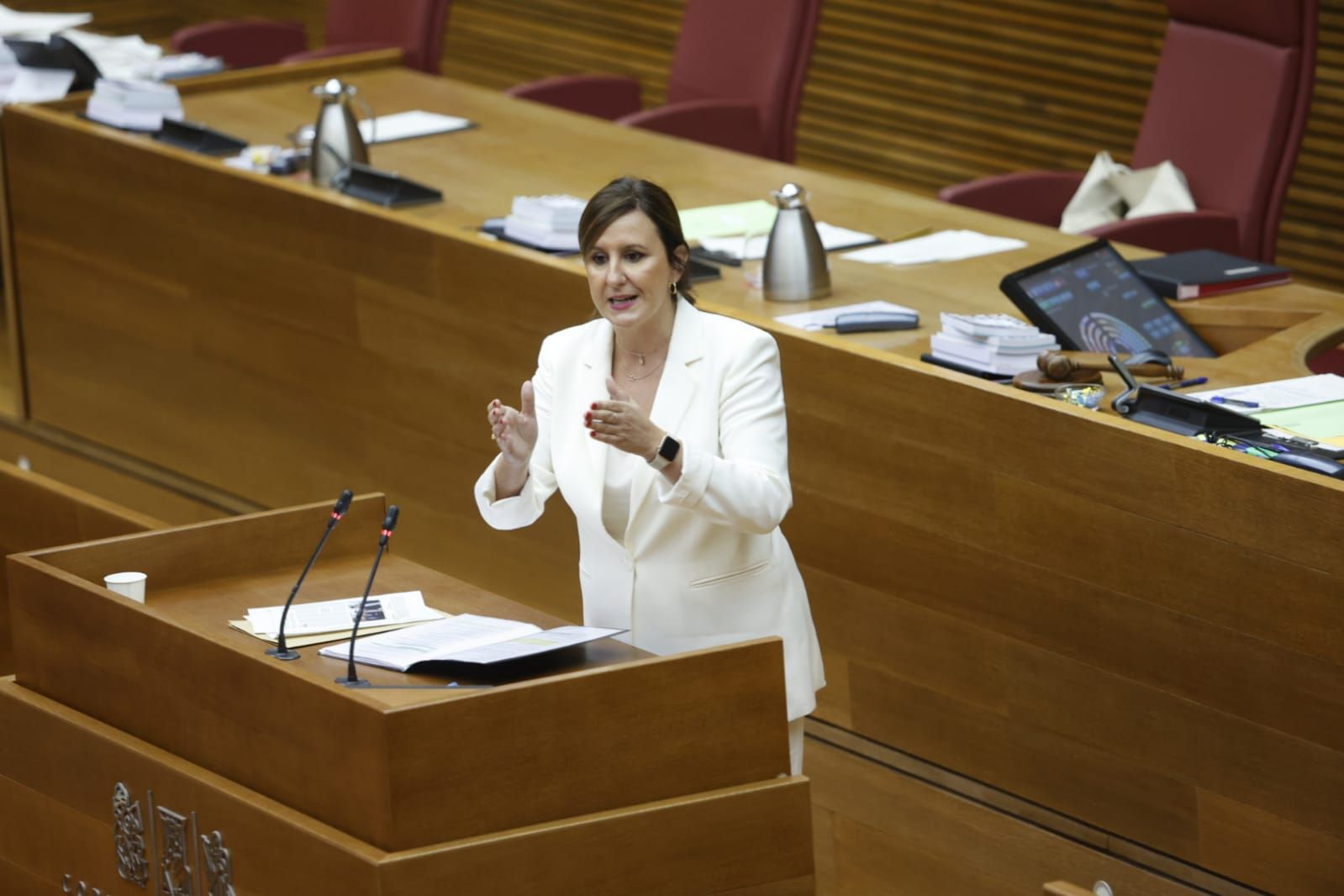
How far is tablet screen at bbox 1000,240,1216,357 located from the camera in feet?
12.6

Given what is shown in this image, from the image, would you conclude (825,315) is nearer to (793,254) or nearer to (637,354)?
(793,254)

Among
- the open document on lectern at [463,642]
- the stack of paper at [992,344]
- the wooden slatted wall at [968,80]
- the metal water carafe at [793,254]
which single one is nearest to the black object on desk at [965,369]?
the stack of paper at [992,344]

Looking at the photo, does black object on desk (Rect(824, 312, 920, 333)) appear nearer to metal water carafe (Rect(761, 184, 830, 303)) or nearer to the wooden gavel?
metal water carafe (Rect(761, 184, 830, 303))

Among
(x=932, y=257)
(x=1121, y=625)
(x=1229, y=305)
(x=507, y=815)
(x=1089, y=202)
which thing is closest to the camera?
(x=507, y=815)

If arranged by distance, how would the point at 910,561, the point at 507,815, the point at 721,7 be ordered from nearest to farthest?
the point at 507,815 < the point at 910,561 < the point at 721,7

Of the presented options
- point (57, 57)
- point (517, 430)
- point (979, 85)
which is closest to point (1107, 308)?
point (517, 430)

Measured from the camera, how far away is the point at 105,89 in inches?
217

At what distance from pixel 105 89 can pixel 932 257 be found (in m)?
2.41

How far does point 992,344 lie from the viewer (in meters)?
3.63

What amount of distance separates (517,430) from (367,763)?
0.64 metres

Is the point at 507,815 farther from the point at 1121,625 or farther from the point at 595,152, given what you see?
the point at 595,152

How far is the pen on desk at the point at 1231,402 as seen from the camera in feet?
11.3

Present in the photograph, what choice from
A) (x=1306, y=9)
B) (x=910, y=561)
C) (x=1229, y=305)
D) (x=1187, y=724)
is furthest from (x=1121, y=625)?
(x=1306, y=9)

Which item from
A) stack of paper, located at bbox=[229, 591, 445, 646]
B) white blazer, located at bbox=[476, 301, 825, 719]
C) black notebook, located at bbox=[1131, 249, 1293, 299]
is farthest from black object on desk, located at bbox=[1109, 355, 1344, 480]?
stack of paper, located at bbox=[229, 591, 445, 646]
